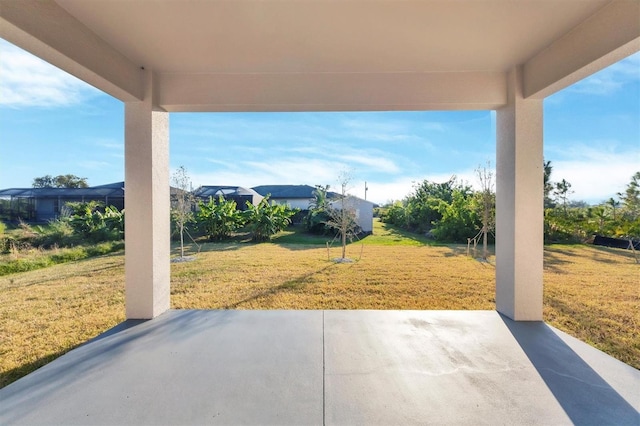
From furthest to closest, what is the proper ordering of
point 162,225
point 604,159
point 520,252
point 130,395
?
point 604,159, point 162,225, point 520,252, point 130,395

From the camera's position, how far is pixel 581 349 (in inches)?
108

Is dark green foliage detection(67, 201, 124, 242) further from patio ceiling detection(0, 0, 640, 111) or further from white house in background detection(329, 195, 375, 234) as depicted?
white house in background detection(329, 195, 375, 234)

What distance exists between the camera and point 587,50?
2.47m

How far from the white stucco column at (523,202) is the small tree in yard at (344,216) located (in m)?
3.31

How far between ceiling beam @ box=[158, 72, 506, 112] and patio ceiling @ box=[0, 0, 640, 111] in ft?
0.04

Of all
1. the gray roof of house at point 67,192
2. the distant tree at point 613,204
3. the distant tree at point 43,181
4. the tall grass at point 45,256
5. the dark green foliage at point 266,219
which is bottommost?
the tall grass at point 45,256

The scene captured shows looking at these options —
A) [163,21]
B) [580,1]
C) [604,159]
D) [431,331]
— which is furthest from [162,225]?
[604,159]

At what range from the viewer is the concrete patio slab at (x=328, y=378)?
188 centimetres

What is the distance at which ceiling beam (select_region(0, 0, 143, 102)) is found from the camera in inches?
78.0

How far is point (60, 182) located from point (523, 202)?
7915 millimetres

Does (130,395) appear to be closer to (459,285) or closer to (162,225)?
(162,225)

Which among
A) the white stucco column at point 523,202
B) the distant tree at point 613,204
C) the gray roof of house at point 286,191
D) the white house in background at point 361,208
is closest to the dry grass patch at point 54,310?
the gray roof of house at point 286,191

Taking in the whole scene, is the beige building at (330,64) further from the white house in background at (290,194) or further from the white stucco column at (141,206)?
the white house in background at (290,194)

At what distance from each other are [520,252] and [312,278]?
3387 millimetres
